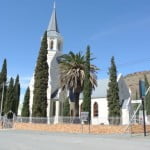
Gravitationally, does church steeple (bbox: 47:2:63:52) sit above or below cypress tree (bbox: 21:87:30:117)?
above

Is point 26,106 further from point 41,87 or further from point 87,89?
point 87,89

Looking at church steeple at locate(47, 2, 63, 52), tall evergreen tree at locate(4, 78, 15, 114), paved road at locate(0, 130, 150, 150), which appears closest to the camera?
paved road at locate(0, 130, 150, 150)

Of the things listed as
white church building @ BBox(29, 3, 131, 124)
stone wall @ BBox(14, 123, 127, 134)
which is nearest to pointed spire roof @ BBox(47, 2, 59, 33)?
white church building @ BBox(29, 3, 131, 124)

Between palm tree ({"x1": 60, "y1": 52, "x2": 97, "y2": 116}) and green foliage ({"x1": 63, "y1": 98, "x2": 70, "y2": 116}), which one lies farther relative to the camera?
green foliage ({"x1": 63, "y1": 98, "x2": 70, "y2": 116})

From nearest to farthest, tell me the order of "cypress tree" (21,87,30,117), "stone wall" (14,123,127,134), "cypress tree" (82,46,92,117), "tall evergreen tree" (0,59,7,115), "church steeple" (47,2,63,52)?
"stone wall" (14,123,127,134) < "cypress tree" (82,46,92,117) < "cypress tree" (21,87,30,117) < "tall evergreen tree" (0,59,7,115) < "church steeple" (47,2,63,52)

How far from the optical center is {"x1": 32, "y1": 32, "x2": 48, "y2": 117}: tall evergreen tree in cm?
3897

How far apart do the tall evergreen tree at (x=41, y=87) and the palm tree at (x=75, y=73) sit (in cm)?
374

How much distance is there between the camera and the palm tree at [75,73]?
41906mm

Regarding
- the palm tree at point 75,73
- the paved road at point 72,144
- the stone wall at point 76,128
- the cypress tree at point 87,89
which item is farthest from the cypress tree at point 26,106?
the paved road at point 72,144

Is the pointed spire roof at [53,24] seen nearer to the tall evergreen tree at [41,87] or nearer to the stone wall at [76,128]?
the tall evergreen tree at [41,87]

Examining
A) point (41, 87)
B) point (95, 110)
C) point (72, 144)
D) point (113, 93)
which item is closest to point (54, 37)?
point (95, 110)

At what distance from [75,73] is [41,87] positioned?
19.2 ft

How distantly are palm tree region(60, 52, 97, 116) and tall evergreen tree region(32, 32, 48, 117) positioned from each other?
3.74 metres

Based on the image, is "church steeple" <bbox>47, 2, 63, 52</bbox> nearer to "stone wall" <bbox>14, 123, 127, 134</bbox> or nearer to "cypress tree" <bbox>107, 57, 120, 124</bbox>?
"cypress tree" <bbox>107, 57, 120, 124</bbox>
